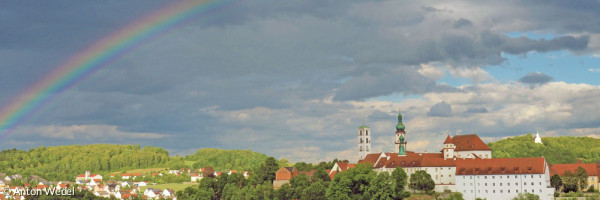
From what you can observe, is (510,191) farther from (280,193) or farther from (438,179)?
(280,193)

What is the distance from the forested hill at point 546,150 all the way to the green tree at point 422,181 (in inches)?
1714

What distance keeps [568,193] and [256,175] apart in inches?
2714

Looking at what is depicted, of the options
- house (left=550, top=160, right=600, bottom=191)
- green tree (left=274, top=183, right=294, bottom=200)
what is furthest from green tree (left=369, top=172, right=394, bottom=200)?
house (left=550, top=160, right=600, bottom=191)

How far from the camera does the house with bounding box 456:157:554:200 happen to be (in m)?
115

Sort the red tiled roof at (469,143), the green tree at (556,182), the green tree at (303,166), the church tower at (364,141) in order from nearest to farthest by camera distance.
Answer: the green tree at (556,182)
the red tiled roof at (469,143)
the green tree at (303,166)
the church tower at (364,141)

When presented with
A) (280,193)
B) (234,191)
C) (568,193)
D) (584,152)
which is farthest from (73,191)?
(584,152)

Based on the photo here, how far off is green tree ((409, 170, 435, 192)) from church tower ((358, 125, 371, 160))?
59783 millimetres

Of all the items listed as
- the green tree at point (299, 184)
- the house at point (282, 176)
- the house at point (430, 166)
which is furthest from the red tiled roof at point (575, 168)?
the house at point (282, 176)

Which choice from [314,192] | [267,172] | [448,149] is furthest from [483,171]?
[267,172]

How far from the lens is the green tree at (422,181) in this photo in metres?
123

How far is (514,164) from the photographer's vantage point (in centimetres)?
11806

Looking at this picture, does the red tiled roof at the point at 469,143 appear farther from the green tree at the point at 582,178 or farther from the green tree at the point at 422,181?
the green tree at the point at 582,178

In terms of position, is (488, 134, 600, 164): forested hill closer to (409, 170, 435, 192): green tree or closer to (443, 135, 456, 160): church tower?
(443, 135, 456, 160): church tower

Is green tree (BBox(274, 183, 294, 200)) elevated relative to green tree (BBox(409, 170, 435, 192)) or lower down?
lower down
